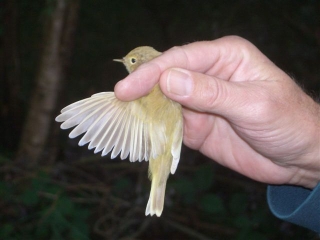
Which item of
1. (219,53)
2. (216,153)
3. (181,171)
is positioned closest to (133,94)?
(219,53)

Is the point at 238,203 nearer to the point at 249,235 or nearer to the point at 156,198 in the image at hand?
the point at 249,235

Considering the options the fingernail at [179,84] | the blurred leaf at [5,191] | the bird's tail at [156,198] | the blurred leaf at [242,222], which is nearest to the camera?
the fingernail at [179,84]

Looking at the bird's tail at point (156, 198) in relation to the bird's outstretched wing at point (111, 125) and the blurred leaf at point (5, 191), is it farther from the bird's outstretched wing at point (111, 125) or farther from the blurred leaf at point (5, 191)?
the blurred leaf at point (5, 191)

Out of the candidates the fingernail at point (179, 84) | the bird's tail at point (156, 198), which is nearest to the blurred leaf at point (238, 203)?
the bird's tail at point (156, 198)

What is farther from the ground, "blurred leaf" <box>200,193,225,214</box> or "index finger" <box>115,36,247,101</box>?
"index finger" <box>115,36,247,101</box>

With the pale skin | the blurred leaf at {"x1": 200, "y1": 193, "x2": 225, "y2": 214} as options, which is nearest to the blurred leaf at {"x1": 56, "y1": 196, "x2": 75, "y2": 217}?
the blurred leaf at {"x1": 200, "y1": 193, "x2": 225, "y2": 214}

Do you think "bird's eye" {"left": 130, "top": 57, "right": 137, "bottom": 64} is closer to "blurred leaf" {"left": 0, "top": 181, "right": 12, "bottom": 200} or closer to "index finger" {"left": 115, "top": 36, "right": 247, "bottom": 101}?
"index finger" {"left": 115, "top": 36, "right": 247, "bottom": 101}

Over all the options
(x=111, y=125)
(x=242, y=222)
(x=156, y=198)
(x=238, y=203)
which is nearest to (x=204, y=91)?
(x=111, y=125)
